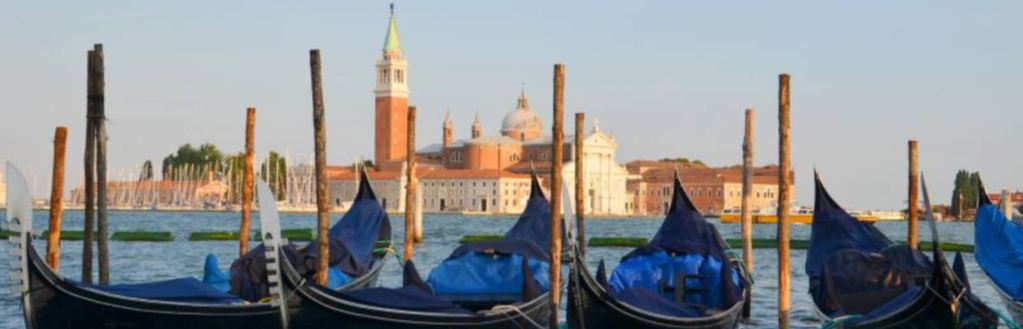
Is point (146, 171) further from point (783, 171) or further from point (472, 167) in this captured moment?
point (783, 171)

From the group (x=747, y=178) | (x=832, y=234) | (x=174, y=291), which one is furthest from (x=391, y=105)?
(x=174, y=291)

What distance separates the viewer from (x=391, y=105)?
304 ft

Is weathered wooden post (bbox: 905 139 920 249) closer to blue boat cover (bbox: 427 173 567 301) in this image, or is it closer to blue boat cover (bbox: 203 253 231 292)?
blue boat cover (bbox: 427 173 567 301)

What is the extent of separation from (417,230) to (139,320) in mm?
24647

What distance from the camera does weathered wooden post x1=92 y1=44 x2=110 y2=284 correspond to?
12.5 metres

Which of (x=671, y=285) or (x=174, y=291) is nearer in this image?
(x=174, y=291)

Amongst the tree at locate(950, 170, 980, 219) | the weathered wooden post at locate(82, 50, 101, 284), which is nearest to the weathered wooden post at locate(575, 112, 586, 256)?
the weathered wooden post at locate(82, 50, 101, 284)

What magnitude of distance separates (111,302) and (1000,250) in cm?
649

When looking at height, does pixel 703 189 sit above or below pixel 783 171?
above

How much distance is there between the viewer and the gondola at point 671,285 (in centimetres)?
1109

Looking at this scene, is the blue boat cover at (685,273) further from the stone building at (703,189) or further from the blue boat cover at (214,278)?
the stone building at (703,189)

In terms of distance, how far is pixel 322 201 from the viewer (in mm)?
12648

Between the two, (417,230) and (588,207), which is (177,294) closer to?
(417,230)

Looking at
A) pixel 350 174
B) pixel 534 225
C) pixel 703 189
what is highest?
pixel 350 174
